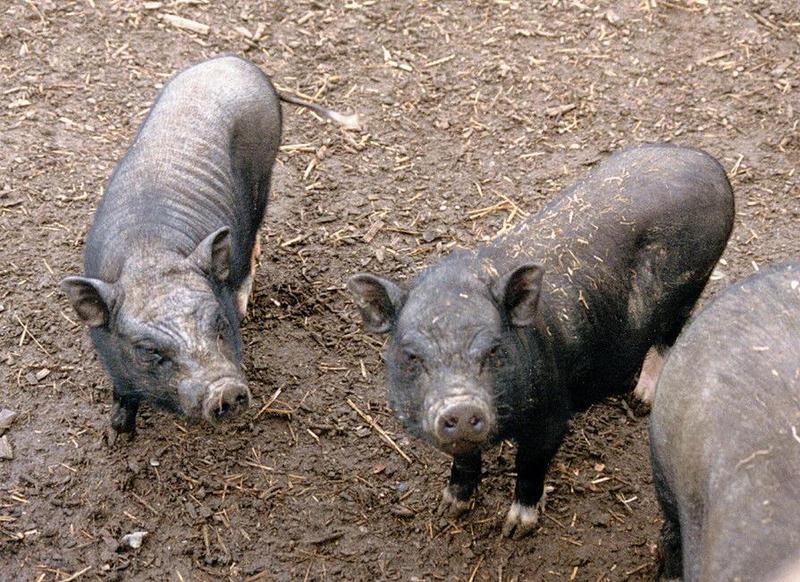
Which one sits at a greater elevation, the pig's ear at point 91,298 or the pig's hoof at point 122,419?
the pig's ear at point 91,298

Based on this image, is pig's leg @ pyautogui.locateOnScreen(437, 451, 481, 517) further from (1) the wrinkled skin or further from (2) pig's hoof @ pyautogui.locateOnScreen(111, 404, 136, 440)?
(2) pig's hoof @ pyautogui.locateOnScreen(111, 404, 136, 440)

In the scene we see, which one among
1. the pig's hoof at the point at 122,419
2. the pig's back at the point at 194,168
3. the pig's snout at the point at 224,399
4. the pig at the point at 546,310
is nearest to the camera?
the pig at the point at 546,310

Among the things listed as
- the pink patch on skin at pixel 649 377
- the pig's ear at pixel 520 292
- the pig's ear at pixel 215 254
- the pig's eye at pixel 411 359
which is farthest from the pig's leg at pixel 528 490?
the pig's ear at pixel 215 254

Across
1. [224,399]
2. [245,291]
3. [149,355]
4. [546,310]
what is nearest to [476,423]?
[546,310]

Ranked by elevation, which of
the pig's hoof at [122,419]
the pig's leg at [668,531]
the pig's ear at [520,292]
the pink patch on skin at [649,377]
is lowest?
the pig's hoof at [122,419]

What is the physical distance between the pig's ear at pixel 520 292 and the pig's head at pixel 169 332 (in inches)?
55.7

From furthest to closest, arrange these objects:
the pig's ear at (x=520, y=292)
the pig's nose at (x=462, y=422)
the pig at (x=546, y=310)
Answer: the pig's ear at (x=520, y=292), the pig at (x=546, y=310), the pig's nose at (x=462, y=422)

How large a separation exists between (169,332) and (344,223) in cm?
244

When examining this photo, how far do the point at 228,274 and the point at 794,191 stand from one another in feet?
13.5

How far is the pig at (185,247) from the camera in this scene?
5410mm

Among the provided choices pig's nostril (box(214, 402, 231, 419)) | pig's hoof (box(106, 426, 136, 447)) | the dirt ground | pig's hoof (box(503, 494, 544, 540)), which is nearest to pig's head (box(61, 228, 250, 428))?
pig's nostril (box(214, 402, 231, 419))

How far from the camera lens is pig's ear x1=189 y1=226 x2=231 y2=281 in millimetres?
5684

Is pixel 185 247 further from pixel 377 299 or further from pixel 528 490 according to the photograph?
pixel 528 490

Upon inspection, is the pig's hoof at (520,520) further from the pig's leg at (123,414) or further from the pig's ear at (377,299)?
the pig's leg at (123,414)
